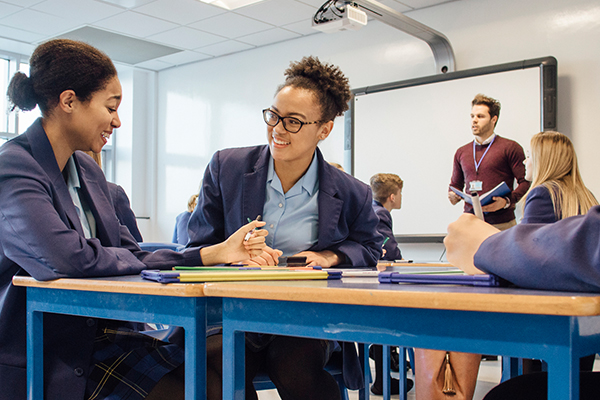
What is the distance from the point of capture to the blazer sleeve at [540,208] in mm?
2752

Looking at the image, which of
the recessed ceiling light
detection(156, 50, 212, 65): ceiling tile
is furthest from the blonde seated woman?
detection(156, 50, 212, 65): ceiling tile

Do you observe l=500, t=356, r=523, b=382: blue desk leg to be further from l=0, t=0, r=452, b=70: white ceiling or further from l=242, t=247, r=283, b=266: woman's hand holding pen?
l=0, t=0, r=452, b=70: white ceiling

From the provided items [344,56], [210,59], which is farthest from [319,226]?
[210,59]

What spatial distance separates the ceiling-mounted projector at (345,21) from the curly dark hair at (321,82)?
2.35 meters

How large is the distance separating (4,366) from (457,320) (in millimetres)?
1004

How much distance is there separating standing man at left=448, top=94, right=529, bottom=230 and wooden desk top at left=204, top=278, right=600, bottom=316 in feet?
12.6

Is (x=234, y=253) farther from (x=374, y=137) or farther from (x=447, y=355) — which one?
(x=374, y=137)

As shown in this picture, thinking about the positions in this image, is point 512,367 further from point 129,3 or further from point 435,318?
point 129,3

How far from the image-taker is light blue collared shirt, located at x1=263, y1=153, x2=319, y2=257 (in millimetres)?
1756

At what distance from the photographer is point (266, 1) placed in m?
5.16

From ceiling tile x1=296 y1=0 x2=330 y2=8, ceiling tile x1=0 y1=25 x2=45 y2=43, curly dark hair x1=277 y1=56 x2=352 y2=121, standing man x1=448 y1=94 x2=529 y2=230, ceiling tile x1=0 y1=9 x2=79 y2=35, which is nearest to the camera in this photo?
curly dark hair x1=277 y1=56 x2=352 y2=121

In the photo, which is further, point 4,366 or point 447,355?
point 447,355

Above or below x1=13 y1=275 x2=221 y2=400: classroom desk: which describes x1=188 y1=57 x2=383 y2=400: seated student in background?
above

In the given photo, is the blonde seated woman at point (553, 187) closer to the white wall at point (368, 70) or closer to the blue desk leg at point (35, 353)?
the white wall at point (368, 70)
